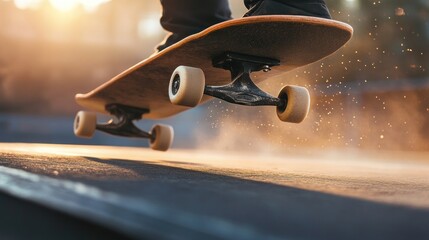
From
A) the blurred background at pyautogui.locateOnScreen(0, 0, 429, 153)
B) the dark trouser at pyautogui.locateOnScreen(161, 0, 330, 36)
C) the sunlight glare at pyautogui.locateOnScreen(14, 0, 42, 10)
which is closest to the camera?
the dark trouser at pyautogui.locateOnScreen(161, 0, 330, 36)

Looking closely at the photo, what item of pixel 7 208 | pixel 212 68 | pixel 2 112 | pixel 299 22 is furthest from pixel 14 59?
pixel 7 208

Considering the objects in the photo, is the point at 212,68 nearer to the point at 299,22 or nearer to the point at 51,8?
the point at 299,22

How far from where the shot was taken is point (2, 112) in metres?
7.16

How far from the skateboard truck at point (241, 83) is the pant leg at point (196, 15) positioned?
31 cm

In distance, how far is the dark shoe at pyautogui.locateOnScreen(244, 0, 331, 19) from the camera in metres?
1.57

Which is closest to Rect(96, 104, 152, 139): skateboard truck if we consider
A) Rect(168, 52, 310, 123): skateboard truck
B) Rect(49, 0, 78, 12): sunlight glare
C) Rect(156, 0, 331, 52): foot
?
Rect(168, 52, 310, 123): skateboard truck

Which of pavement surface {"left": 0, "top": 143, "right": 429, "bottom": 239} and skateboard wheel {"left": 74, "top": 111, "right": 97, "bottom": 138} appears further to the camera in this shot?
skateboard wheel {"left": 74, "top": 111, "right": 97, "bottom": 138}

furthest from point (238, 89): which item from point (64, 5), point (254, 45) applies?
point (64, 5)

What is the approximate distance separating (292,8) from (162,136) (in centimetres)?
148

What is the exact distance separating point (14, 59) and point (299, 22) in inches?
261

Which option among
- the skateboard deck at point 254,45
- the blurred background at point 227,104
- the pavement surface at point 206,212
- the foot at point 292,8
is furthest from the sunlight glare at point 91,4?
the pavement surface at point 206,212

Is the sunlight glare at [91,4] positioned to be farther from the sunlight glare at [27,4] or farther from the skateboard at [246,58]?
the skateboard at [246,58]

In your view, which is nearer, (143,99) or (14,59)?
(143,99)

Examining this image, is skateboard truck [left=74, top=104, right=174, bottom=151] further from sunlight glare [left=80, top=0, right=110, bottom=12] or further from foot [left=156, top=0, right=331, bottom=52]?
sunlight glare [left=80, top=0, right=110, bottom=12]
